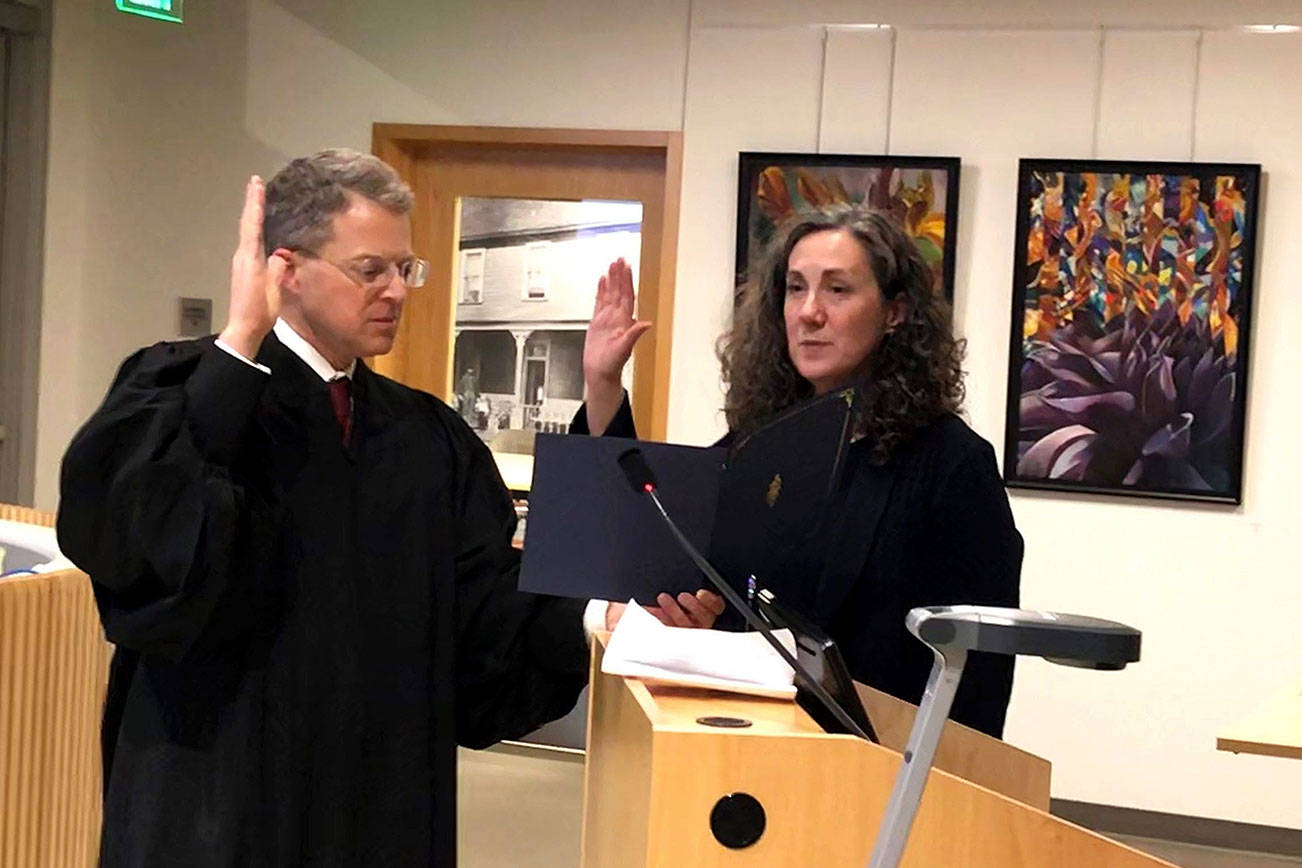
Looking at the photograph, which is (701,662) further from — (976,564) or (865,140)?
(865,140)

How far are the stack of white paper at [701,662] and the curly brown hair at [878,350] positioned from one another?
1.96ft

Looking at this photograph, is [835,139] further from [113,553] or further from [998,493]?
[113,553]

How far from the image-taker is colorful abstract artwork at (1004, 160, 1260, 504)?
15.5 feet

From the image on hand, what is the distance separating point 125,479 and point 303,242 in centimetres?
41

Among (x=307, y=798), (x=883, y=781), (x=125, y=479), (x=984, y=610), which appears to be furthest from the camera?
(x=307, y=798)

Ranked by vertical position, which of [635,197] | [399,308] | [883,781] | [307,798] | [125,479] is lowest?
[307,798]

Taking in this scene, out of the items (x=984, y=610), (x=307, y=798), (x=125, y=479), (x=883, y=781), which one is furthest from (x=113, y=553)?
(x=984, y=610)

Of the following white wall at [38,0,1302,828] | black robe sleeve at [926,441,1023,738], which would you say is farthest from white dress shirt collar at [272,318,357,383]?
white wall at [38,0,1302,828]

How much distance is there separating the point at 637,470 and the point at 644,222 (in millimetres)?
3922

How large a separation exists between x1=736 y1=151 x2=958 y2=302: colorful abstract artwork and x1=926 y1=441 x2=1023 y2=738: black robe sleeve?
2.92 m

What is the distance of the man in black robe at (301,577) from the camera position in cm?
184

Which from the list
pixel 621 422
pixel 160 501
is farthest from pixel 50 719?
pixel 621 422

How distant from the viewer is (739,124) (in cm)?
514

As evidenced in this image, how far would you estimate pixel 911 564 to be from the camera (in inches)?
78.6
